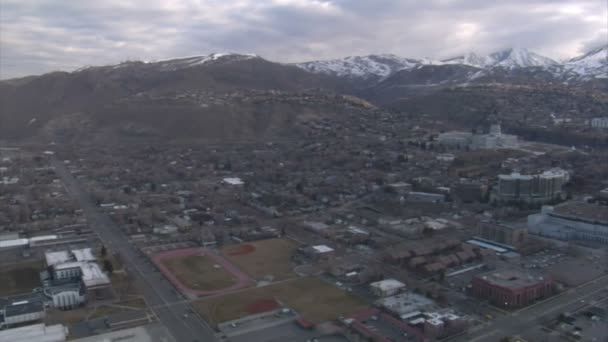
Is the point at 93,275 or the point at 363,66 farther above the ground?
the point at 363,66

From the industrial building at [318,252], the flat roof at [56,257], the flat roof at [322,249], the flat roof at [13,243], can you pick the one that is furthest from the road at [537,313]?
the flat roof at [13,243]

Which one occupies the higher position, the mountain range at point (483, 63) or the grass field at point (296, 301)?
the mountain range at point (483, 63)

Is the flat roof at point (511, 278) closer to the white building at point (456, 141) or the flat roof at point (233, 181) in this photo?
the flat roof at point (233, 181)

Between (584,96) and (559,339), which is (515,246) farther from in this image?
(584,96)

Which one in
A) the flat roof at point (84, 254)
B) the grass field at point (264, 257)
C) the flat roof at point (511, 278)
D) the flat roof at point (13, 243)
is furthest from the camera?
the flat roof at point (13, 243)

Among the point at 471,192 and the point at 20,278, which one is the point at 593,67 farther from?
the point at 20,278

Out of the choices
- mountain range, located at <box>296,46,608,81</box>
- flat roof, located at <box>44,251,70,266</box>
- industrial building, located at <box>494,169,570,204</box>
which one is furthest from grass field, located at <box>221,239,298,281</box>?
mountain range, located at <box>296,46,608,81</box>

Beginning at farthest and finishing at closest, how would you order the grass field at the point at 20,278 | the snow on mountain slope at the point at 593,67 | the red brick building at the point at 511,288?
the snow on mountain slope at the point at 593,67 → the grass field at the point at 20,278 → the red brick building at the point at 511,288

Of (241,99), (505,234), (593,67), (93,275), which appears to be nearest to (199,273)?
(93,275)
